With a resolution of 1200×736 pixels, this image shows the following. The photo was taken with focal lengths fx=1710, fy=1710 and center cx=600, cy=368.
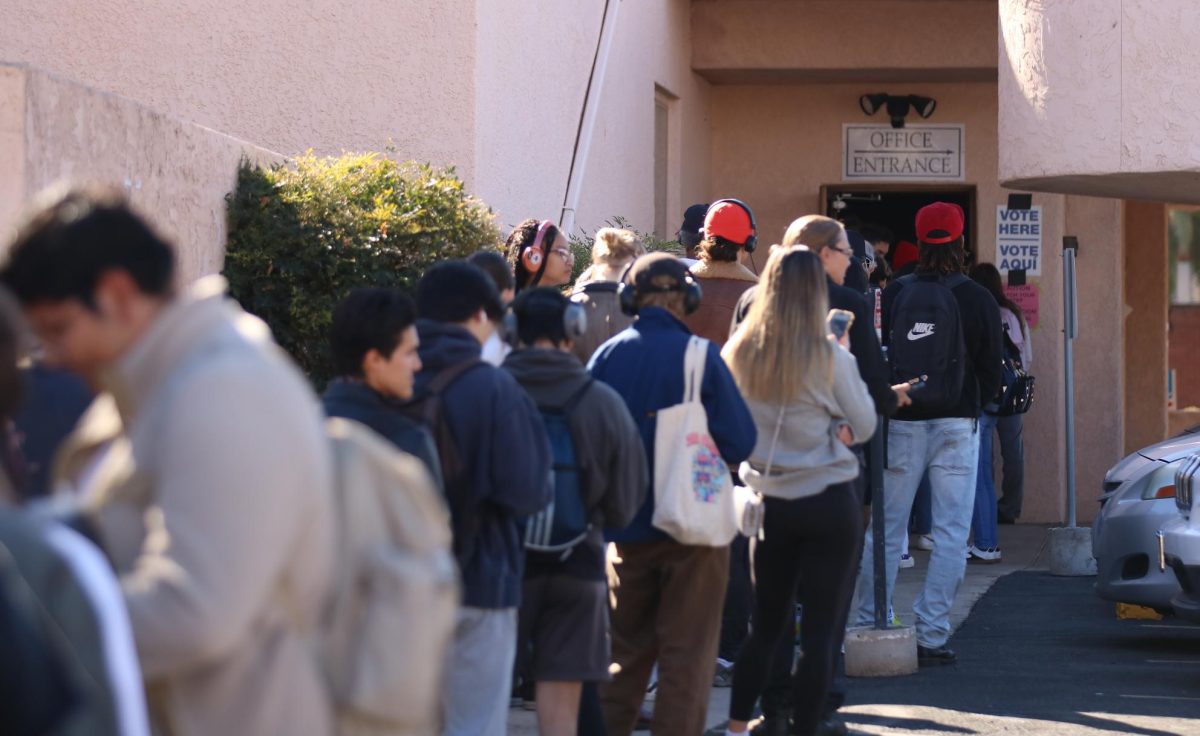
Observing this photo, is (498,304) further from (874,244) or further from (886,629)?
(874,244)

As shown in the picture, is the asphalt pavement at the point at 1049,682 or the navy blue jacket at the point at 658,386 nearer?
the navy blue jacket at the point at 658,386

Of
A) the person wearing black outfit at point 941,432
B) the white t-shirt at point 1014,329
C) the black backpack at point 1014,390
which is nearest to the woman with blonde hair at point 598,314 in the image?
the person wearing black outfit at point 941,432

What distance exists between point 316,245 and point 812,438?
260 cm

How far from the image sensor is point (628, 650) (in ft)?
19.1

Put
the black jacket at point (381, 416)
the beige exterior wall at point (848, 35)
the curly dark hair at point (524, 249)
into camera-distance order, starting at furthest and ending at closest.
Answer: the beige exterior wall at point (848, 35)
the curly dark hair at point (524, 249)
the black jacket at point (381, 416)

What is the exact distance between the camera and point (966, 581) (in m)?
11.5

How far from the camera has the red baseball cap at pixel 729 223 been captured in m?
7.26

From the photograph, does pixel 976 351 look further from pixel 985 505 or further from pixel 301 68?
pixel 301 68

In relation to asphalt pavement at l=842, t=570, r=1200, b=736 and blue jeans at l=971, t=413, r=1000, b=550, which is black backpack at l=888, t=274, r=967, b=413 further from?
blue jeans at l=971, t=413, r=1000, b=550

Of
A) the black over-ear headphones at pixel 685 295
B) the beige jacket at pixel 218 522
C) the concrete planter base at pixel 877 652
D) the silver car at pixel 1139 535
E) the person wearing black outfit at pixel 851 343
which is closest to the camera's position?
the beige jacket at pixel 218 522

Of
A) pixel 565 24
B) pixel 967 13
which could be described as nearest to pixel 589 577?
pixel 565 24

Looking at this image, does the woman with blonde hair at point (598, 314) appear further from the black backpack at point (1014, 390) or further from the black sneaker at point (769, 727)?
the black backpack at point (1014, 390)

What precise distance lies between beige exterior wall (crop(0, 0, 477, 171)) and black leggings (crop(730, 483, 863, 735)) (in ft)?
15.4

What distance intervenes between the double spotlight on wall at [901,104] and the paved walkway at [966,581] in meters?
4.09
